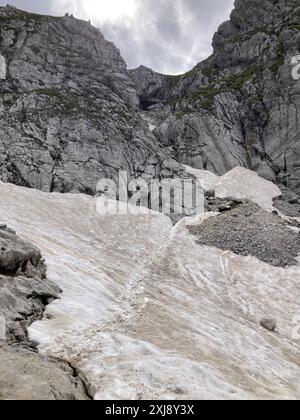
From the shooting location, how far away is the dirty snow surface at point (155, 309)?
14.8 m

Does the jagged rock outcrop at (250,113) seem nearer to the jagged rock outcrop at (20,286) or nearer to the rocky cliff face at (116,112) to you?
the rocky cliff face at (116,112)

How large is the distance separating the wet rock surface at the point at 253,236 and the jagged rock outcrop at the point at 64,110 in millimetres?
20826

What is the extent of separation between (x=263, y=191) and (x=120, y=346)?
196ft

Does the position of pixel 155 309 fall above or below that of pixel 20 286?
below

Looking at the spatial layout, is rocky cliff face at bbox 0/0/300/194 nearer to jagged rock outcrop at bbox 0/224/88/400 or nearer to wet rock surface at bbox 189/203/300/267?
wet rock surface at bbox 189/203/300/267

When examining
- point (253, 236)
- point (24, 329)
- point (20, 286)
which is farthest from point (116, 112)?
point (24, 329)

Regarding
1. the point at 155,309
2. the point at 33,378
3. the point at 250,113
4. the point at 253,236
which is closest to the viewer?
the point at 33,378

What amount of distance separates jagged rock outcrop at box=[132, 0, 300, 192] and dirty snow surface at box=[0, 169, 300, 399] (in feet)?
136

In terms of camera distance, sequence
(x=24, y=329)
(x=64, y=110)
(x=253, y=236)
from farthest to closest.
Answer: (x=64, y=110) → (x=253, y=236) → (x=24, y=329)

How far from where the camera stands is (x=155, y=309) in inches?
934

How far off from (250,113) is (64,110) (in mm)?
46913

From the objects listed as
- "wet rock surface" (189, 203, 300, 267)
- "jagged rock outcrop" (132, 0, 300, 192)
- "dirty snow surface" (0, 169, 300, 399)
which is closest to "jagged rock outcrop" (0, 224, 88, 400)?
"dirty snow surface" (0, 169, 300, 399)

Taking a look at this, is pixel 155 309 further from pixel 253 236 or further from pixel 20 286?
pixel 253 236

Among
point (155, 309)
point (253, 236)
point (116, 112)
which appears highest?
point (116, 112)
